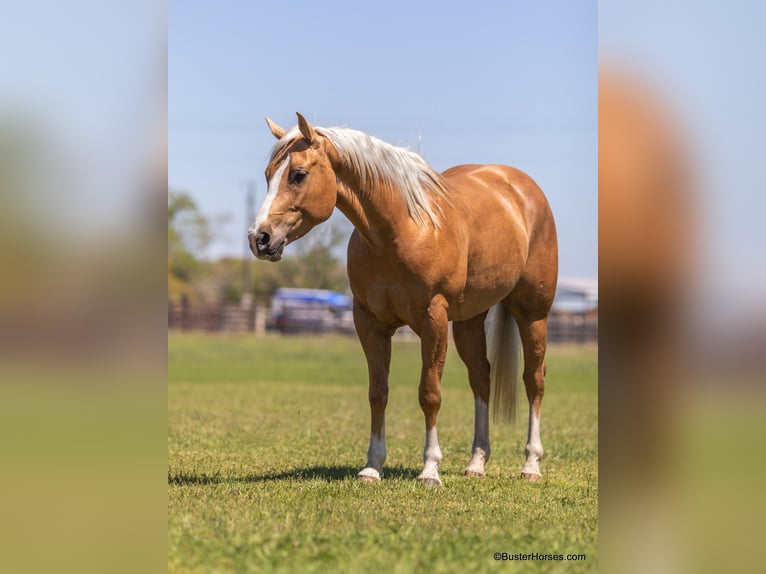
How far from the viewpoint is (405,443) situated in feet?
30.0

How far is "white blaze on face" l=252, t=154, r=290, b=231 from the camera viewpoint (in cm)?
542

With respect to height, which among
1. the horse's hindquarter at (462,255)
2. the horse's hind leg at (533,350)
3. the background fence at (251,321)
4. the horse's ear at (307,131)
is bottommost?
the background fence at (251,321)

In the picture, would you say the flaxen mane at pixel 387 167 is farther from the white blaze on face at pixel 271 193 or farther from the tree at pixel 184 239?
the tree at pixel 184 239

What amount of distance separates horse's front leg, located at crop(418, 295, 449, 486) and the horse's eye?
1.34 metres

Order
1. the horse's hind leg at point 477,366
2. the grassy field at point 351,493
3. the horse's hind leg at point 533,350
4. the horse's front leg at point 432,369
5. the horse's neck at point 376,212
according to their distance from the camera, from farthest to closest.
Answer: the horse's hind leg at point 533,350 → the horse's hind leg at point 477,366 → the horse's front leg at point 432,369 → the horse's neck at point 376,212 → the grassy field at point 351,493

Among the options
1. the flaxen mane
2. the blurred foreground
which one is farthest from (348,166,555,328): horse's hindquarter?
the blurred foreground

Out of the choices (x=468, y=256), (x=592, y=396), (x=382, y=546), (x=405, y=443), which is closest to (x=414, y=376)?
(x=592, y=396)

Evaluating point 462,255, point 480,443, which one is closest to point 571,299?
point 480,443

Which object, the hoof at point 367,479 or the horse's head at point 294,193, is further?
the hoof at point 367,479

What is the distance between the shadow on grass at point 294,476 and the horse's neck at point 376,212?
1.78 meters

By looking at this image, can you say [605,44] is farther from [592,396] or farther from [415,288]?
[592,396]

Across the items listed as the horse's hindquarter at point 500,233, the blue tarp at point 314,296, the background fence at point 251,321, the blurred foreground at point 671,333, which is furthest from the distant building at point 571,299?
the blurred foreground at point 671,333

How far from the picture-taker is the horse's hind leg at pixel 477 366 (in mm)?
7074

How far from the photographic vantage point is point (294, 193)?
555 centimetres
